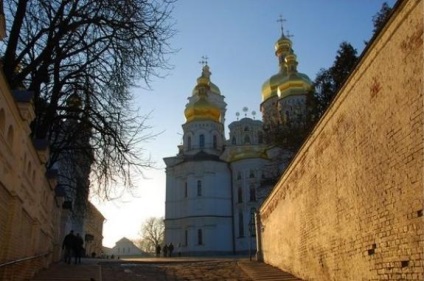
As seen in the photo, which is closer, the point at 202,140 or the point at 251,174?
the point at 251,174

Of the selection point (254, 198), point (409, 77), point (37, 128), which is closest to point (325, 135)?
point (409, 77)

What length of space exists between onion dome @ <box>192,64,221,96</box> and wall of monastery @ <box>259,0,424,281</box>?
46.5m


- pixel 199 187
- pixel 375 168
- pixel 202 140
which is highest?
pixel 202 140

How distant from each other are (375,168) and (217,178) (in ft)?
137

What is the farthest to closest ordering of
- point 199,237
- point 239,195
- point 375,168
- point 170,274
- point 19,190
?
point 239,195 < point 199,237 < point 170,274 < point 19,190 < point 375,168

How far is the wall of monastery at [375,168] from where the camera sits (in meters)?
6.27

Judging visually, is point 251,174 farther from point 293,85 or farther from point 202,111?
point 293,85

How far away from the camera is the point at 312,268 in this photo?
12148 mm

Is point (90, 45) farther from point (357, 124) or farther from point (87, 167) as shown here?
point (357, 124)

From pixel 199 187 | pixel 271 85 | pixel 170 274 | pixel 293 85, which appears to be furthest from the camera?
pixel 271 85

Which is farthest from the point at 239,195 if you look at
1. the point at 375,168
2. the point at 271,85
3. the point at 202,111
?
the point at 375,168

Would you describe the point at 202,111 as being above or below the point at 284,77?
below

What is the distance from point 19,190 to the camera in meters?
10.3

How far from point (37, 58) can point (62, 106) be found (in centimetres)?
244
